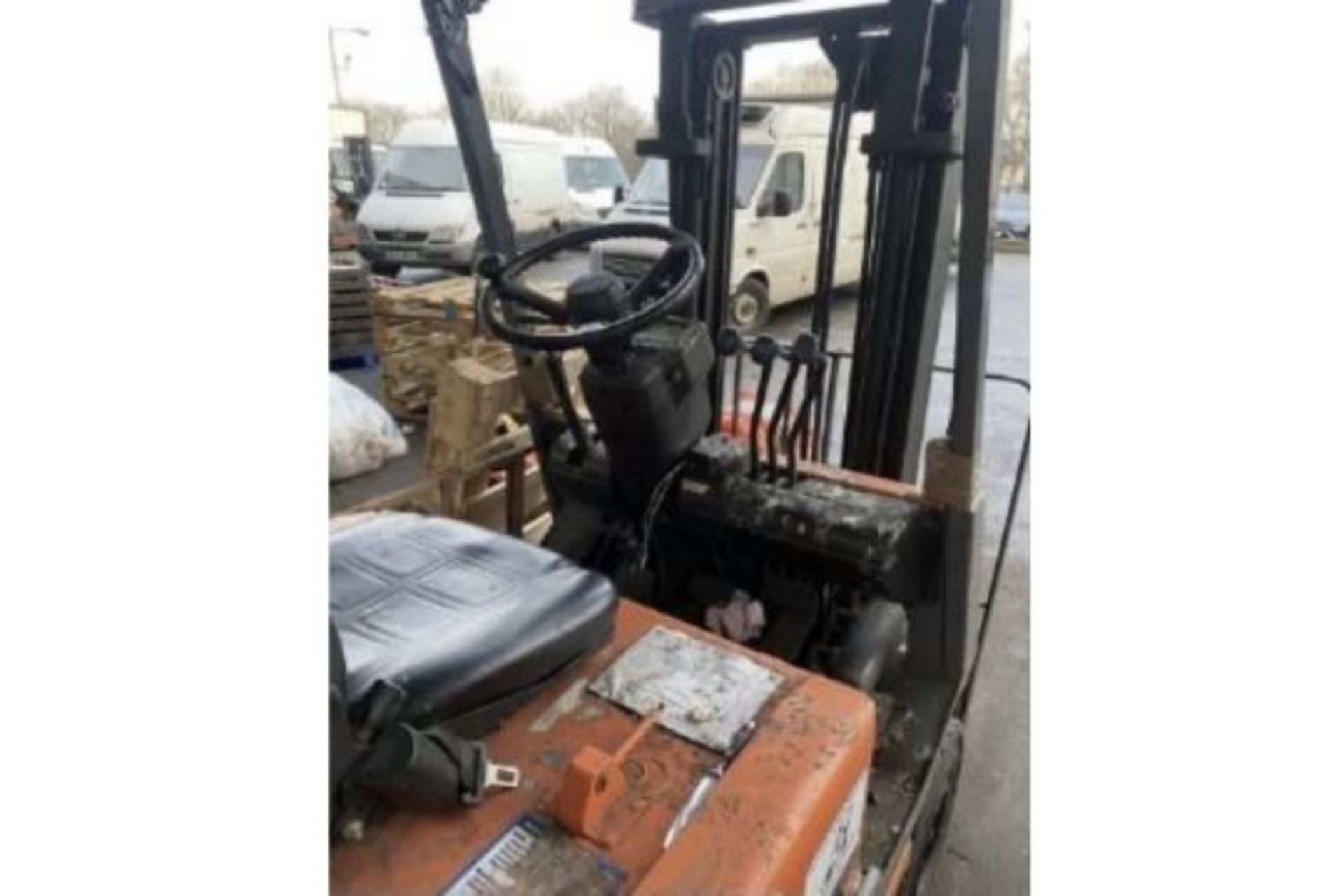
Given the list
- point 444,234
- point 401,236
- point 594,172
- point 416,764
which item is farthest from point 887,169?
point 594,172

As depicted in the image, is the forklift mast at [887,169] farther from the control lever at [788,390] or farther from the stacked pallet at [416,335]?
the stacked pallet at [416,335]

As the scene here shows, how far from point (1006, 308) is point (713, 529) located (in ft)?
31.2

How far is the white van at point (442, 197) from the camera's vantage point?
1008 cm

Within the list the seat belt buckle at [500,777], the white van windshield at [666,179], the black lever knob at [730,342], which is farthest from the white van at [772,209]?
the seat belt buckle at [500,777]

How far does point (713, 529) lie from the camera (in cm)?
223

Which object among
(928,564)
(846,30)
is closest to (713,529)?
(928,564)

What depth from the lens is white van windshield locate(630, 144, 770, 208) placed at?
8.16m

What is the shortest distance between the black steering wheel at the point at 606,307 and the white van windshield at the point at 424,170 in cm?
897

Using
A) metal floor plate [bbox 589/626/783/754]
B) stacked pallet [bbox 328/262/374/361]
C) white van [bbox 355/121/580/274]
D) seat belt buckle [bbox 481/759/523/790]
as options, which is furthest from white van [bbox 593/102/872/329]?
seat belt buckle [bbox 481/759/523/790]

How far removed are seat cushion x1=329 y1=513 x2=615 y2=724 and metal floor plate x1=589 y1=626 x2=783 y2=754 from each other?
0.09 metres

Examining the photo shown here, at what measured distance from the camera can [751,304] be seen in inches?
351

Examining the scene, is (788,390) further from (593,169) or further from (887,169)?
(593,169)

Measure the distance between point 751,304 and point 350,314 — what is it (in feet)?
13.0

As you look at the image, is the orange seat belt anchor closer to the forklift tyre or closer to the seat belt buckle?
the seat belt buckle
